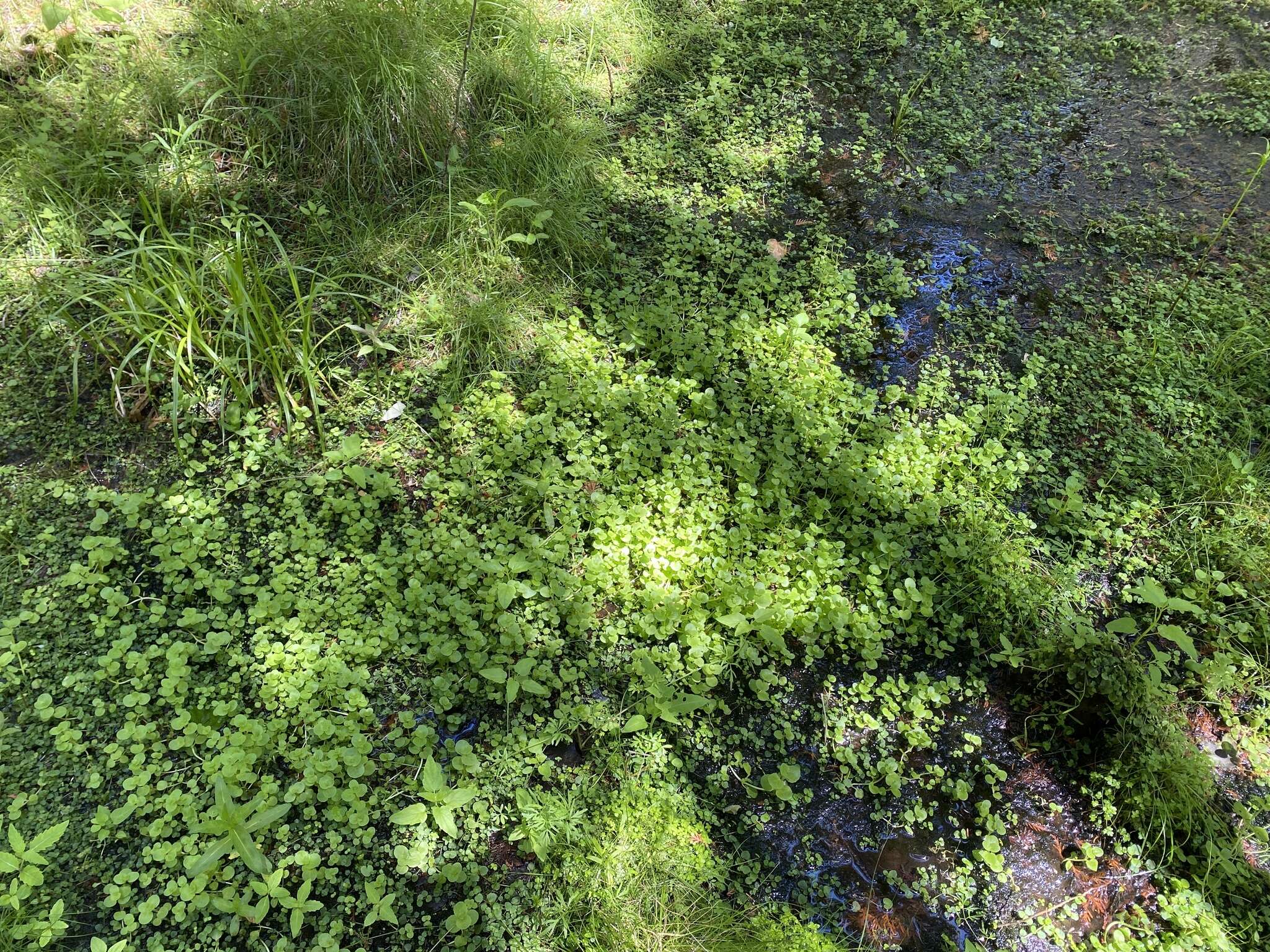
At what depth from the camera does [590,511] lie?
10.3 feet

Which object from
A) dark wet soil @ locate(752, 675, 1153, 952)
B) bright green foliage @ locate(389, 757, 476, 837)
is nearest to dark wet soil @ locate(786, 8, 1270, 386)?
dark wet soil @ locate(752, 675, 1153, 952)

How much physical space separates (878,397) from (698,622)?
1.58 metres

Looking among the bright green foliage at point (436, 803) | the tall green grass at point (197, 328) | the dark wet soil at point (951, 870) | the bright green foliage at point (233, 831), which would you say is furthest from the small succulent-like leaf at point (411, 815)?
the tall green grass at point (197, 328)

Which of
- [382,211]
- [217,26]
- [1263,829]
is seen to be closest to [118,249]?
[382,211]

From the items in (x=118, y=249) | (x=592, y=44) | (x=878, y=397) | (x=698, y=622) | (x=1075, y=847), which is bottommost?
(x=1075, y=847)

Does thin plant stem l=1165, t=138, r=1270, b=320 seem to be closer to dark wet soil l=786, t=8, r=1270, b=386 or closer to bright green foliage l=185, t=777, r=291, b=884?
dark wet soil l=786, t=8, r=1270, b=386

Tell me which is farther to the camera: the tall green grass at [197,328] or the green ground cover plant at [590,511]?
the tall green grass at [197,328]

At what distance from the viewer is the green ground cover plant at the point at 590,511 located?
239 centimetres

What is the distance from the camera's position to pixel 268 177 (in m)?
3.78

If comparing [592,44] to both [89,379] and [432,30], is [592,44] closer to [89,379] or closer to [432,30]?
[432,30]

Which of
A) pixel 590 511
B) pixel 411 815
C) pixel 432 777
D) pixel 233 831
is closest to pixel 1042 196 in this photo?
pixel 590 511

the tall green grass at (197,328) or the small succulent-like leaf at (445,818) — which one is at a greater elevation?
the tall green grass at (197,328)

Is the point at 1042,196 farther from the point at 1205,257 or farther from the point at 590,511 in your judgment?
the point at 590,511

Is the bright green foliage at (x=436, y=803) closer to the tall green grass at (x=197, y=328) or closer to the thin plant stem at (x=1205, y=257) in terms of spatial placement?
the tall green grass at (x=197, y=328)
